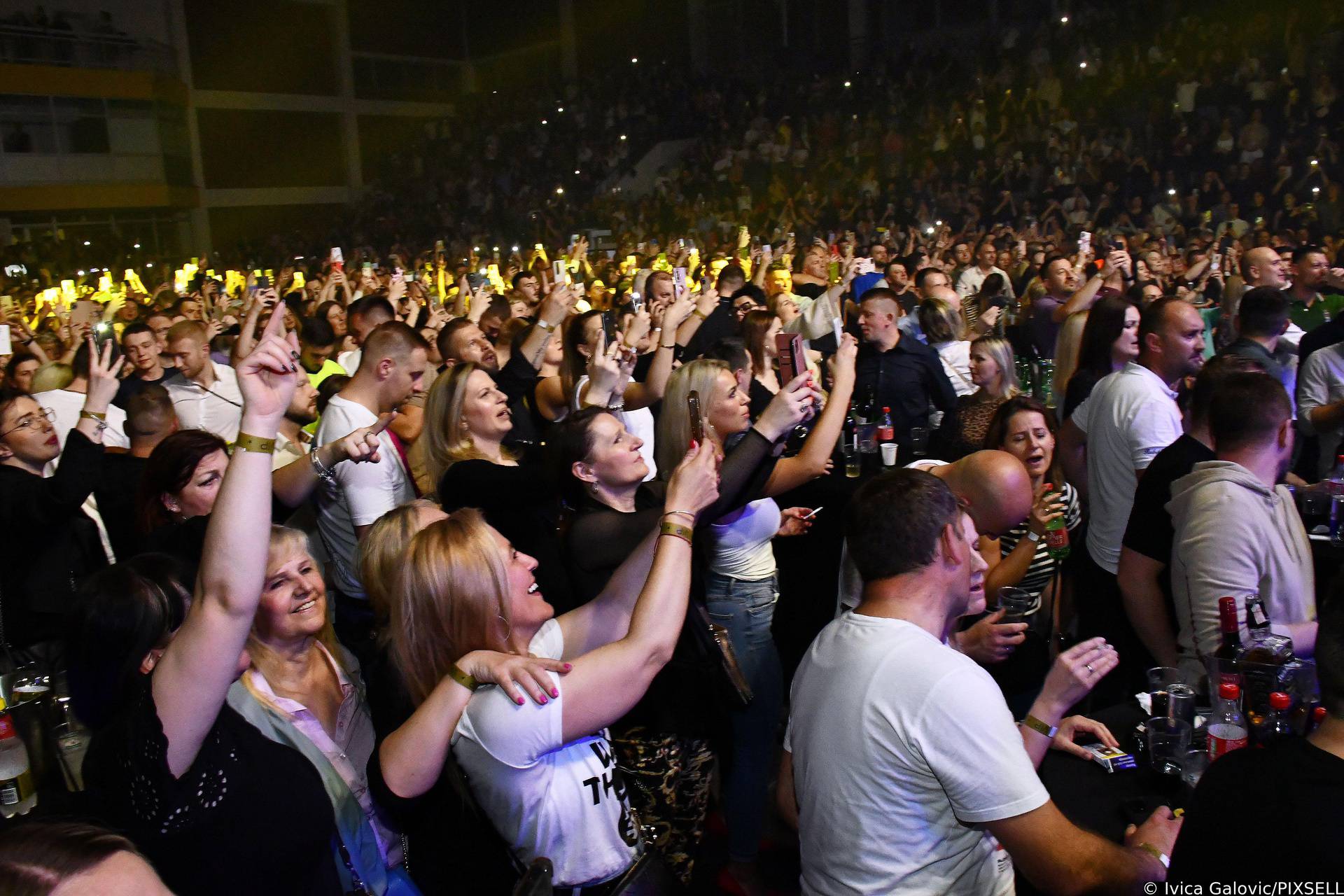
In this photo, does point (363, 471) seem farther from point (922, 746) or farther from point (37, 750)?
point (922, 746)

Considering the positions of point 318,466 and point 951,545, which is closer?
point 951,545

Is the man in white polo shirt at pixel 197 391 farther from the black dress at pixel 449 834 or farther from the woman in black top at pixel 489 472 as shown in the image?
the black dress at pixel 449 834

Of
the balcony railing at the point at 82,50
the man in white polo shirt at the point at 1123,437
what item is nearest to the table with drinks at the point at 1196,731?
the man in white polo shirt at the point at 1123,437

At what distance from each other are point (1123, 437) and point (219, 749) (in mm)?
2965

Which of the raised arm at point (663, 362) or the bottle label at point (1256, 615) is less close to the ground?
the raised arm at point (663, 362)

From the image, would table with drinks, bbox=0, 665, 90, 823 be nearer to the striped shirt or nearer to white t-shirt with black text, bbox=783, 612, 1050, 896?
white t-shirt with black text, bbox=783, 612, 1050, 896

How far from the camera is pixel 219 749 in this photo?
1.64 m

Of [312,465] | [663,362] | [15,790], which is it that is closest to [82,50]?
[663,362]

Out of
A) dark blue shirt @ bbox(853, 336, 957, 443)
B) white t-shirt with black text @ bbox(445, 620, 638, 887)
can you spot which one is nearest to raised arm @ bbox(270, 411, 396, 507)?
white t-shirt with black text @ bbox(445, 620, 638, 887)

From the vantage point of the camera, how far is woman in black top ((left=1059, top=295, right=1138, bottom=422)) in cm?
423

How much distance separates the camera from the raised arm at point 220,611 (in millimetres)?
1565

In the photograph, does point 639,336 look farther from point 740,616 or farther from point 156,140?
point 156,140

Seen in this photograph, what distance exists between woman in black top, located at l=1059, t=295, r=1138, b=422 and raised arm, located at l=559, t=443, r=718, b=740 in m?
2.69

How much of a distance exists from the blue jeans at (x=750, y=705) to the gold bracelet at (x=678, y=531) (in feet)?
3.67
